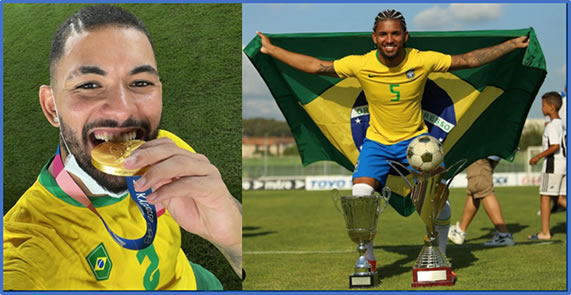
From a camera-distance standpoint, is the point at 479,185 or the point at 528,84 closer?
the point at 528,84

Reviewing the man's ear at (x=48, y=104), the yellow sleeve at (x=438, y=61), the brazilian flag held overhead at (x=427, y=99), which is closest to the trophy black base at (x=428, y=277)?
the brazilian flag held overhead at (x=427, y=99)

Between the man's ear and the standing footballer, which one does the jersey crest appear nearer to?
the man's ear

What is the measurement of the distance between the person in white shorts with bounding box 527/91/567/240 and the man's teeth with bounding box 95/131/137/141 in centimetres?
568

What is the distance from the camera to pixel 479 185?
10047 millimetres

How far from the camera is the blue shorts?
7234mm

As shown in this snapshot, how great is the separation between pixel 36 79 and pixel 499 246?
5746mm

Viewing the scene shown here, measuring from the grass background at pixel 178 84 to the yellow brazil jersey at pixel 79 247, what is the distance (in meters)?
0.22

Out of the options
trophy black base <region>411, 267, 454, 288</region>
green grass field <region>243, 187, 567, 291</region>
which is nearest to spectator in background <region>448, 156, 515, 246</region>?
green grass field <region>243, 187, 567, 291</region>

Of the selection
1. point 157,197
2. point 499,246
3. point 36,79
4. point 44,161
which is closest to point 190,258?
point 157,197

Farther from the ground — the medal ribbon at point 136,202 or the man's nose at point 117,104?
the man's nose at point 117,104

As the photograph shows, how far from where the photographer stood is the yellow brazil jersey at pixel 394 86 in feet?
23.1

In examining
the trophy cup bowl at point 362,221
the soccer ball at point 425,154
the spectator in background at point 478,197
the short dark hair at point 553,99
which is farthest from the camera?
the spectator in background at point 478,197

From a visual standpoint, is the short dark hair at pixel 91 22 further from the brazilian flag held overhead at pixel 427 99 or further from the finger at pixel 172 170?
the brazilian flag held overhead at pixel 427 99

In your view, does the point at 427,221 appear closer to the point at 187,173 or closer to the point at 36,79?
the point at 187,173
